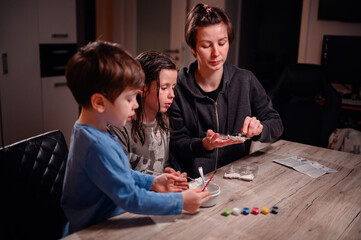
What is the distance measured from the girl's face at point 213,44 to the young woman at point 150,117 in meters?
0.19

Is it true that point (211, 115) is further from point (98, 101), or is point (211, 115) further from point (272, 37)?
point (272, 37)

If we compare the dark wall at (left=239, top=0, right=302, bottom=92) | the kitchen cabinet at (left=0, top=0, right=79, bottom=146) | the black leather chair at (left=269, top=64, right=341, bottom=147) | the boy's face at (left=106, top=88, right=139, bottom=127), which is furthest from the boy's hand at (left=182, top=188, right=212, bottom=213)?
the dark wall at (left=239, top=0, right=302, bottom=92)

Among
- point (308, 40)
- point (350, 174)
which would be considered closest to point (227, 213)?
point (350, 174)

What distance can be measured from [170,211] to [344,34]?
3.31m

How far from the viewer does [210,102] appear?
181cm

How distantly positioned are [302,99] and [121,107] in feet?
6.70

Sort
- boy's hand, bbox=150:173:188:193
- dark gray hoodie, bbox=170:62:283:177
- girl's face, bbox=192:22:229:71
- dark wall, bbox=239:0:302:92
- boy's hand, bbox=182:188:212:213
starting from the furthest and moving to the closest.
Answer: dark wall, bbox=239:0:302:92 → dark gray hoodie, bbox=170:62:283:177 → girl's face, bbox=192:22:229:71 → boy's hand, bbox=150:173:188:193 → boy's hand, bbox=182:188:212:213

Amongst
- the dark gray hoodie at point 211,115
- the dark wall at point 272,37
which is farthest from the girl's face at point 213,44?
the dark wall at point 272,37

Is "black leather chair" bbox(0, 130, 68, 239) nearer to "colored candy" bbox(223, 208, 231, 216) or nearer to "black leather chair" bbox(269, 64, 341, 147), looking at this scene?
"colored candy" bbox(223, 208, 231, 216)

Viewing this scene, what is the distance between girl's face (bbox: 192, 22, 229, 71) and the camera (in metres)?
1.65

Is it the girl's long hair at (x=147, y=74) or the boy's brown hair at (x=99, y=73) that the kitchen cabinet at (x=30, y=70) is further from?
the boy's brown hair at (x=99, y=73)

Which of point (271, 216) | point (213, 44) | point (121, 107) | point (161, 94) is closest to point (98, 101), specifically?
point (121, 107)

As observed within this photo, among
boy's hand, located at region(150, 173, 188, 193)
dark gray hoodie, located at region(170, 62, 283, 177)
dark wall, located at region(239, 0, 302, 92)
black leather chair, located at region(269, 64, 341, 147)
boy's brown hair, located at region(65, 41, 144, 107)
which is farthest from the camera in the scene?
dark wall, located at region(239, 0, 302, 92)

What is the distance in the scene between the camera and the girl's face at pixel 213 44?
1649mm
